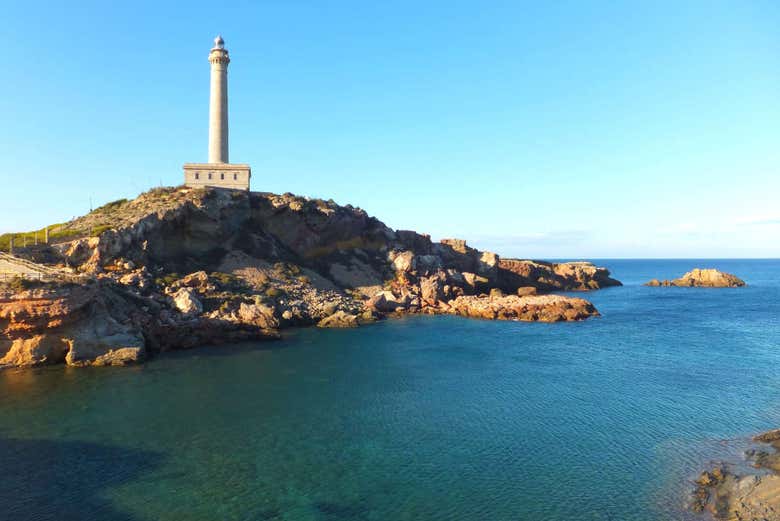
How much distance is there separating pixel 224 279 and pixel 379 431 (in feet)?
122

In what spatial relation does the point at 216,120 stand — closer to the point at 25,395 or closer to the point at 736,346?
the point at 25,395

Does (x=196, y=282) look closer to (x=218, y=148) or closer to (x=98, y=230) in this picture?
(x=98, y=230)

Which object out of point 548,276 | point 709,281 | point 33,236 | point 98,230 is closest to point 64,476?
point 98,230

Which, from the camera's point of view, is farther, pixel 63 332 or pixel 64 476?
pixel 63 332

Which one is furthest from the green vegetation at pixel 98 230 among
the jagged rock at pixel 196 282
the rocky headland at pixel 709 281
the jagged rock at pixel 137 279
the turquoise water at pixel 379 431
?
the rocky headland at pixel 709 281

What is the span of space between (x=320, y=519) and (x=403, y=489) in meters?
3.49

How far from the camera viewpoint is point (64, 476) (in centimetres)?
1783

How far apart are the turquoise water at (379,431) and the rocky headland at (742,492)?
80 cm

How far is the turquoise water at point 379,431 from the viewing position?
16422mm

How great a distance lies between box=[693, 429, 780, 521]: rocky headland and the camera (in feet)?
51.5

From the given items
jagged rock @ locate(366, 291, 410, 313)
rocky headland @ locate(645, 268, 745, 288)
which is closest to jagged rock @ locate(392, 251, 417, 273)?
jagged rock @ locate(366, 291, 410, 313)

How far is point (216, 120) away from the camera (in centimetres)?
6450

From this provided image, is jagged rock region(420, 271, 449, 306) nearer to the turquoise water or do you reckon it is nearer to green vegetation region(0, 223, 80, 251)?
the turquoise water

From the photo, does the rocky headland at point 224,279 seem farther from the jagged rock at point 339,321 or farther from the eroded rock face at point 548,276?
the eroded rock face at point 548,276
